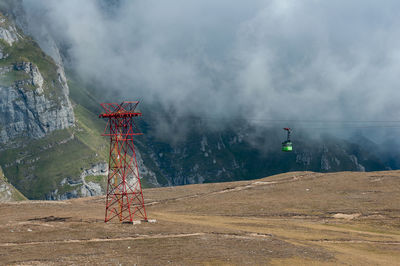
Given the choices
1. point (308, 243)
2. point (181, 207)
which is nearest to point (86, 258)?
point (308, 243)

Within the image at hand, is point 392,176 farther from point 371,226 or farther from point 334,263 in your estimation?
point 334,263

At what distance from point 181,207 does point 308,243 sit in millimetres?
75895

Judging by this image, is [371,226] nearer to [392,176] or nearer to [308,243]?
[308,243]

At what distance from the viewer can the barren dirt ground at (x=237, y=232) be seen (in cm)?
7425

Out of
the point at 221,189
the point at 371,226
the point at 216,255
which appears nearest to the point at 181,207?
the point at 221,189

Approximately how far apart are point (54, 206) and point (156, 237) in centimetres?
8162

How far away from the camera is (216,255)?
245ft

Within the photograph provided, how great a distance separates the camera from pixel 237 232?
9656 cm

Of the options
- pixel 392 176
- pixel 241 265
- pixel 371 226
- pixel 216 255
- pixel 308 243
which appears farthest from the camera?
pixel 392 176

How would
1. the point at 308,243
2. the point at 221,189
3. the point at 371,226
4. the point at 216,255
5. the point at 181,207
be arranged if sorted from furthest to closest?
the point at 221,189 < the point at 181,207 < the point at 371,226 < the point at 308,243 < the point at 216,255

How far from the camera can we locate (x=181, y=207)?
162 m

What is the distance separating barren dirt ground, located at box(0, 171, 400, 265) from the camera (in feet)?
244

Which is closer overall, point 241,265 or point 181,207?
point 241,265

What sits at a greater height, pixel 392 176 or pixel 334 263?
pixel 392 176
